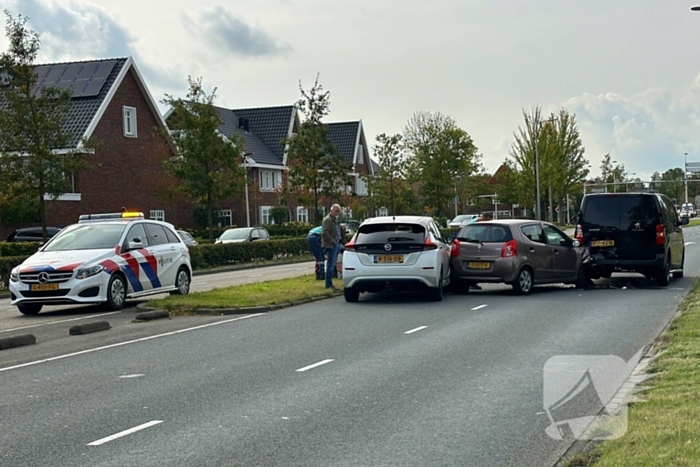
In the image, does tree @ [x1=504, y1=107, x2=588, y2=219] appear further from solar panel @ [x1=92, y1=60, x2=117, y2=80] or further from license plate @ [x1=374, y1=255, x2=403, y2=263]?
license plate @ [x1=374, y1=255, x2=403, y2=263]

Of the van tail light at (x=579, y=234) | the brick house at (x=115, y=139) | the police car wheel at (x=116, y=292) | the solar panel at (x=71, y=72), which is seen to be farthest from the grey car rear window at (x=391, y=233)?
the solar panel at (x=71, y=72)

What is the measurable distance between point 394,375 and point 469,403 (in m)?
1.59

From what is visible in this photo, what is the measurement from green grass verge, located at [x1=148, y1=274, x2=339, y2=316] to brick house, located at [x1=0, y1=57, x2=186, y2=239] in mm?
26602

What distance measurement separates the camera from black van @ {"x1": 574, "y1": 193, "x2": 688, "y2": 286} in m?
20.5

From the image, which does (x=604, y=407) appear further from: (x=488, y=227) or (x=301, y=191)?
(x=301, y=191)

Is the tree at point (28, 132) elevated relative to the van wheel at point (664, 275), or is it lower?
elevated

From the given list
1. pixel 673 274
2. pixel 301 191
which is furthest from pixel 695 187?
pixel 673 274

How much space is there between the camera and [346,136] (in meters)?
83.9

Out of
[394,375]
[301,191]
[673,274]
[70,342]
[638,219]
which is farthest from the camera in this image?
[301,191]

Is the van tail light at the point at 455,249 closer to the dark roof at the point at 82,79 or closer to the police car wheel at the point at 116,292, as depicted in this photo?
the police car wheel at the point at 116,292

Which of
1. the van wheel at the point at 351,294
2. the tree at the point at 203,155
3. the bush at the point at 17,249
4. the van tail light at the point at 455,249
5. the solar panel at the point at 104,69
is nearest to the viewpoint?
the van wheel at the point at 351,294

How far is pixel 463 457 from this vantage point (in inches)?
255

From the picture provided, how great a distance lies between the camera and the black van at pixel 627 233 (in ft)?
67.2

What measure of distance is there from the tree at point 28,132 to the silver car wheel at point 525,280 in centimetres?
1590
